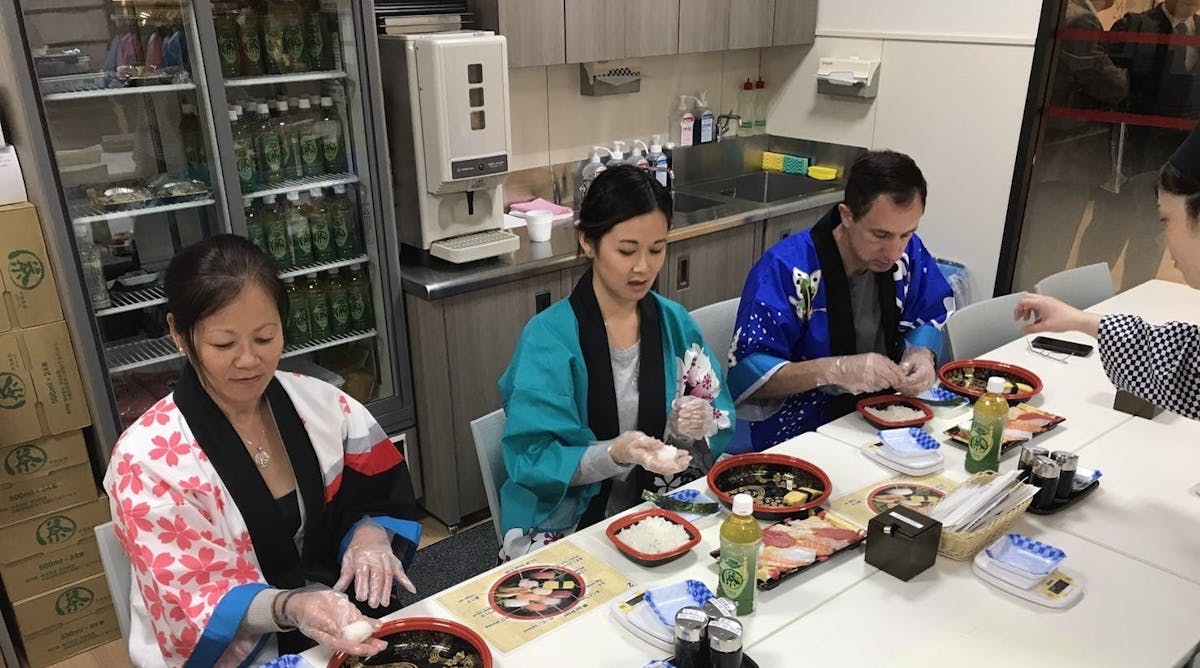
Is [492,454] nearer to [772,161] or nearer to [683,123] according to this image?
[683,123]

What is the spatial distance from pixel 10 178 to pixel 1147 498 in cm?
275

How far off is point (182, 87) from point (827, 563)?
2.16m

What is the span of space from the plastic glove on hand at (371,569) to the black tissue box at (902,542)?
816 mm

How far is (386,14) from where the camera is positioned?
9.35ft

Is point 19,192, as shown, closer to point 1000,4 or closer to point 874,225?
point 874,225

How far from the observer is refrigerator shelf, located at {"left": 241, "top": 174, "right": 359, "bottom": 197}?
2680mm

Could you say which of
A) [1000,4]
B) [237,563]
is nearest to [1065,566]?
[237,563]

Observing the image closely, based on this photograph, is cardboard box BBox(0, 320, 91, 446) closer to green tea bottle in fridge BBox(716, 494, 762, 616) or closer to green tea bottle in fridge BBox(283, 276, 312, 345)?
green tea bottle in fridge BBox(283, 276, 312, 345)

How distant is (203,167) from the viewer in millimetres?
2658

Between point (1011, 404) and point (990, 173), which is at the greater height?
point (990, 173)

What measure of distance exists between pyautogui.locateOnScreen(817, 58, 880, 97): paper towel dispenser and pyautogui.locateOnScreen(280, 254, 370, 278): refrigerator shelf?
233 cm

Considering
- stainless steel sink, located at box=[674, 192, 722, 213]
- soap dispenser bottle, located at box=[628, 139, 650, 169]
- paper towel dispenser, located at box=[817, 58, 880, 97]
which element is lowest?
stainless steel sink, located at box=[674, 192, 722, 213]

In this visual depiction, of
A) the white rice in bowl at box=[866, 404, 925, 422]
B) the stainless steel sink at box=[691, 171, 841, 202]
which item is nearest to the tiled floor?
the white rice in bowl at box=[866, 404, 925, 422]

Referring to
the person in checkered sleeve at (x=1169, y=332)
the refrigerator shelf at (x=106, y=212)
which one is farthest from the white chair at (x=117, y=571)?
the person in checkered sleeve at (x=1169, y=332)
